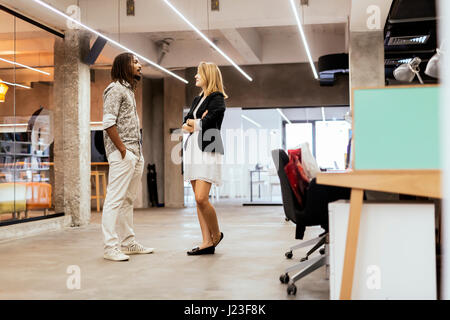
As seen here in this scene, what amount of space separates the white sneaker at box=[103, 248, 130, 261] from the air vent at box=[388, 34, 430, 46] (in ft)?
18.2

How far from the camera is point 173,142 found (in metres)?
11.2

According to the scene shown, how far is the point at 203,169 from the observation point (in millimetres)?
3787

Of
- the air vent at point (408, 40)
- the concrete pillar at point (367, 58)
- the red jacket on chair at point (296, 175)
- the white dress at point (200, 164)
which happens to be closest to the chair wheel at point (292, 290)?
the red jacket on chair at point (296, 175)

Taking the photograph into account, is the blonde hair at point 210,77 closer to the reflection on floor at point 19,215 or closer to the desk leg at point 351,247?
the desk leg at point 351,247

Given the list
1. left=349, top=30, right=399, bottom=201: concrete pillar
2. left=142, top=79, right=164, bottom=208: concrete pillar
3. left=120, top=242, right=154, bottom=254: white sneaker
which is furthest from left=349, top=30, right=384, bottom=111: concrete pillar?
left=142, top=79, right=164, bottom=208: concrete pillar

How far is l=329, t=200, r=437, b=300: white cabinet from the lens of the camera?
6.36 ft

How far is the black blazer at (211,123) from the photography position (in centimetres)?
378

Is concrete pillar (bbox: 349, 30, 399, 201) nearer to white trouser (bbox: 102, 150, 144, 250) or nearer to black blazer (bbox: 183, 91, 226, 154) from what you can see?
black blazer (bbox: 183, 91, 226, 154)

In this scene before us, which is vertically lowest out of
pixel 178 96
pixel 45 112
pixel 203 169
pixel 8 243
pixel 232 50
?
pixel 8 243

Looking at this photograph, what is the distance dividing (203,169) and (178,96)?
7611mm

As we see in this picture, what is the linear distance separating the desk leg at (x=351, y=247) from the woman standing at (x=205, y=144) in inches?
76.2
